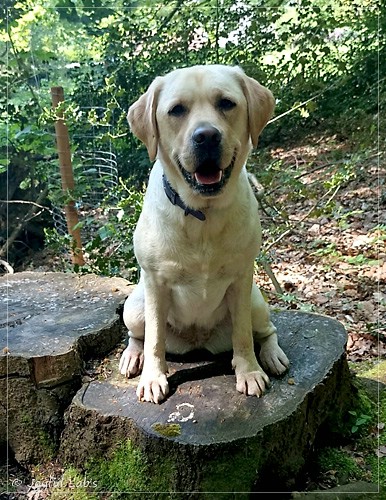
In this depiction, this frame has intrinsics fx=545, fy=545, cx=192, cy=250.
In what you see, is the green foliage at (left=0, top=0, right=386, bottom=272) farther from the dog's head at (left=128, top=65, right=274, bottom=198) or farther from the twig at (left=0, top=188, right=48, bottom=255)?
the dog's head at (left=128, top=65, right=274, bottom=198)

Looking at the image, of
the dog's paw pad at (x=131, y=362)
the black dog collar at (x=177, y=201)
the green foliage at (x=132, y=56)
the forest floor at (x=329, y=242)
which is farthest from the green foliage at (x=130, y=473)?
the green foliage at (x=132, y=56)

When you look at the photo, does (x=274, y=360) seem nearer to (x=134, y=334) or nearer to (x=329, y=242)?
(x=134, y=334)

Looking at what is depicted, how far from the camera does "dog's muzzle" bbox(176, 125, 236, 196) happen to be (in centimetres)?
167

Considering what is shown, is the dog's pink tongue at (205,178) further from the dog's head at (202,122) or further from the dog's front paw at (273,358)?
the dog's front paw at (273,358)

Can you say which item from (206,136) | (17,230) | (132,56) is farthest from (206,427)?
(17,230)

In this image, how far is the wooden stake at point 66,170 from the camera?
3.56 metres

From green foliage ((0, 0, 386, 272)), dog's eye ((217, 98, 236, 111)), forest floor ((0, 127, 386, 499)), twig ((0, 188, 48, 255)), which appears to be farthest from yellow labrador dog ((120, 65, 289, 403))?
twig ((0, 188, 48, 255))

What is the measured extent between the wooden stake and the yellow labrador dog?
164 centimetres

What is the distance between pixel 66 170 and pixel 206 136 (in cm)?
231

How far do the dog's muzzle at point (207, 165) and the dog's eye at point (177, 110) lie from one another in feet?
0.46

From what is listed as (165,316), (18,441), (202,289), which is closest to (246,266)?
(202,289)

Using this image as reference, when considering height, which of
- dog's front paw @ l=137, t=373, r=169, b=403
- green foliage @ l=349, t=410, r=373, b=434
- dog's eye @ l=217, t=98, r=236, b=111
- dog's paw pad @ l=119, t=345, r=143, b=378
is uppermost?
dog's eye @ l=217, t=98, r=236, b=111

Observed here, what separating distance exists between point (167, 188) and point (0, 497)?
1.31m

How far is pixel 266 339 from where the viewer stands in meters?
2.20
